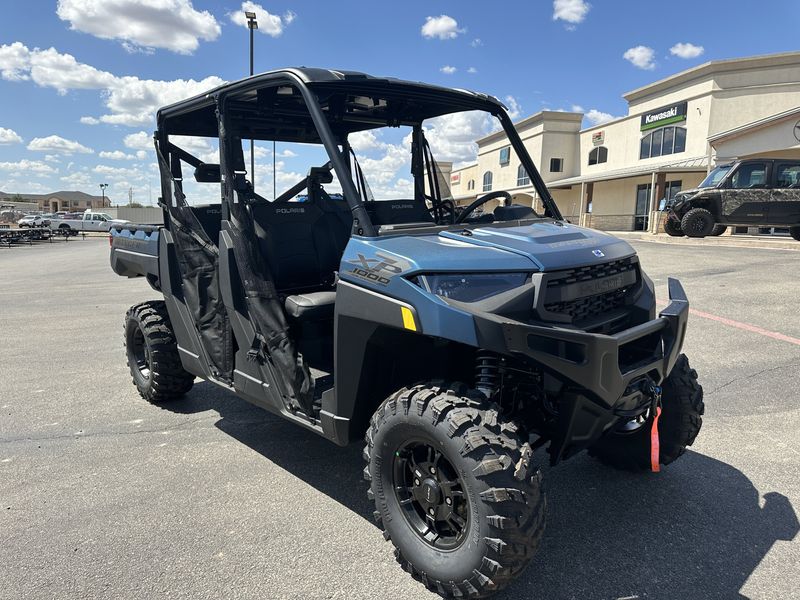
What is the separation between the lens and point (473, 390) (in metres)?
2.55

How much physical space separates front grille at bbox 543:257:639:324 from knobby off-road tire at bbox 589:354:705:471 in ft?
2.40

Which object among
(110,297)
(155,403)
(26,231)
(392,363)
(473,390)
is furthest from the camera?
(26,231)

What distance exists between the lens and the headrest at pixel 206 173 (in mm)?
4078

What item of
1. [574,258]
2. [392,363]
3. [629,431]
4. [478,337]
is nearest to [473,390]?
[478,337]

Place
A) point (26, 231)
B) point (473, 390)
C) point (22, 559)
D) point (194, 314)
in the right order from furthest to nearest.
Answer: point (26, 231) < point (194, 314) < point (22, 559) < point (473, 390)

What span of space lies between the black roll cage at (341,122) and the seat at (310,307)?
61cm

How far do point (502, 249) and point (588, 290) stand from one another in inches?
18.1

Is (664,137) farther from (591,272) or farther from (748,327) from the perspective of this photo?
(591,272)

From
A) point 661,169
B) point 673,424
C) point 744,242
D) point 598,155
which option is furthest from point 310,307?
point 598,155

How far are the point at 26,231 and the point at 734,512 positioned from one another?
1454 inches

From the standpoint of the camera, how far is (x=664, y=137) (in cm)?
3341

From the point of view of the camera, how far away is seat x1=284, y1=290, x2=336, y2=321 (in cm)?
327

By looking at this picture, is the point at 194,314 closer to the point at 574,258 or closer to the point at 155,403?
the point at 155,403

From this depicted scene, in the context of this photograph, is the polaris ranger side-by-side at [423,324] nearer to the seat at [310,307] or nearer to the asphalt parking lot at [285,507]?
the seat at [310,307]
